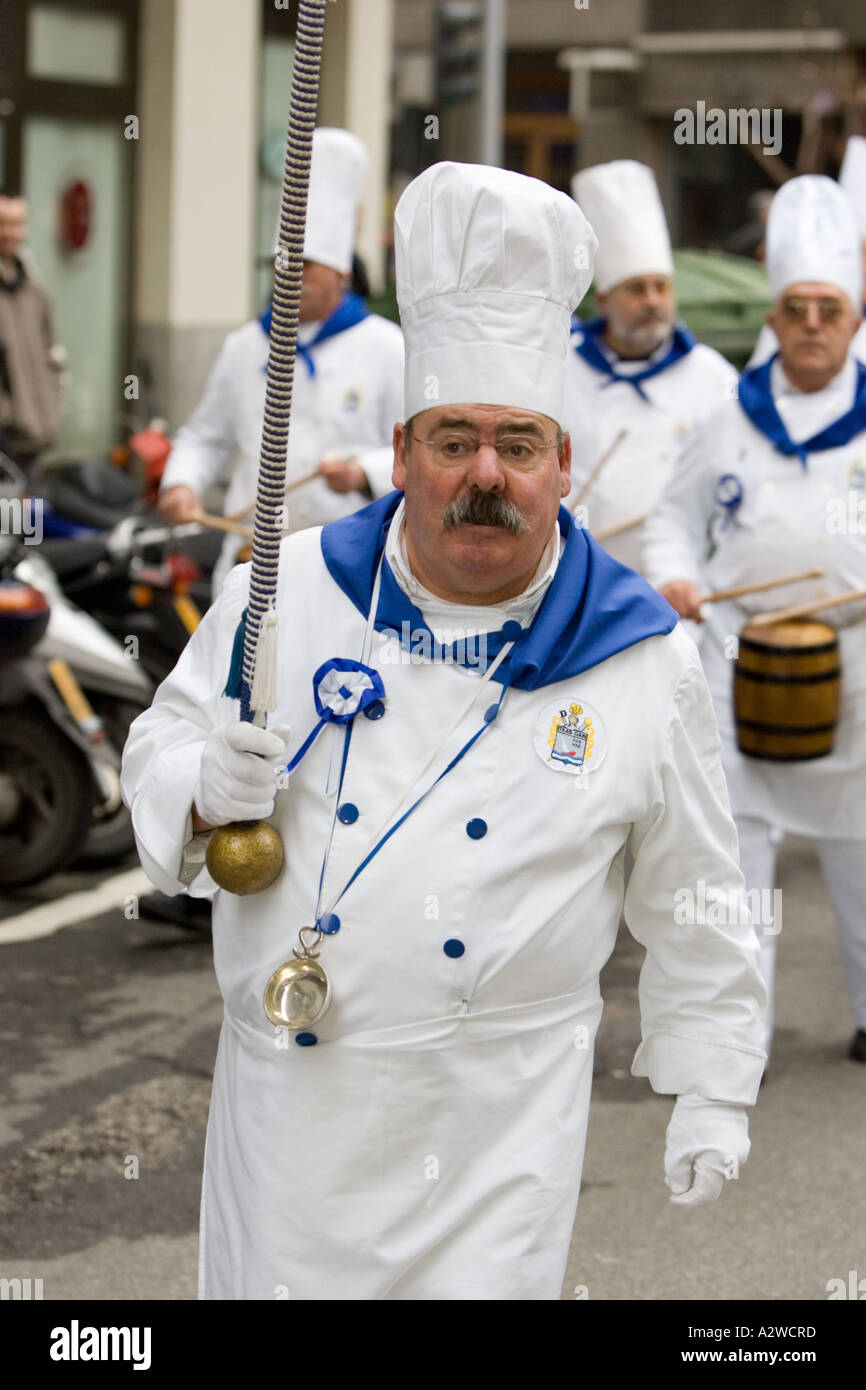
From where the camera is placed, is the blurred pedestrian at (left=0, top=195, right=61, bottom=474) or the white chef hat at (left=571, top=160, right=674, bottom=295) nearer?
the white chef hat at (left=571, top=160, right=674, bottom=295)

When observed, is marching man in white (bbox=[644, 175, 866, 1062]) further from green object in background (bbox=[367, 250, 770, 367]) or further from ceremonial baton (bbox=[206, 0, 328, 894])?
green object in background (bbox=[367, 250, 770, 367])

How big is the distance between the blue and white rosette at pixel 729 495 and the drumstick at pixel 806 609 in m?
0.29

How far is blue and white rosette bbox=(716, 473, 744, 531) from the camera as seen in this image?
19.9 feet

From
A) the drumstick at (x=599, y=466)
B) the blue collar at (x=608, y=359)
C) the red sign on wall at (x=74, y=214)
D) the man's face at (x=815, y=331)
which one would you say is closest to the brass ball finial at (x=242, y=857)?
the man's face at (x=815, y=331)

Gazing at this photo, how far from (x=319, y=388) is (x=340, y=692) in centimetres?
435

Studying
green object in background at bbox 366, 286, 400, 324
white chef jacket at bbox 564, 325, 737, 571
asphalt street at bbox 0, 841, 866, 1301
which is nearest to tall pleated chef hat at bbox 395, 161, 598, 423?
asphalt street at bbox 0, 841, 866, 1301

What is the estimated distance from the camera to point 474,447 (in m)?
3.05

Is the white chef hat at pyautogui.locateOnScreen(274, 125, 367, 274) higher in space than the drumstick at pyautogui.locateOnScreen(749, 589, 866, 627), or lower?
higher

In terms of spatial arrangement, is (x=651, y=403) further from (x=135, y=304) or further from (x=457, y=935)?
(x=135, y=304)

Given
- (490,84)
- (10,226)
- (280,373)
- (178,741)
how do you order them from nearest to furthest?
(280,373), (178,741), (10,226), (490,84)

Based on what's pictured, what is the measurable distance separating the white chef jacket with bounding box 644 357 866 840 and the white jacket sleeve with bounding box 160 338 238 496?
1782 millimetres

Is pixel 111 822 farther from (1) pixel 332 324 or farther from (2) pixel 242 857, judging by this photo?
(2) pixel 242 857

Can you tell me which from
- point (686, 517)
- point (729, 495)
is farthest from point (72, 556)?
point (729, 495)
